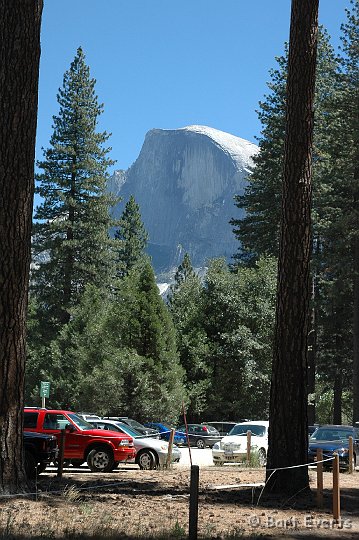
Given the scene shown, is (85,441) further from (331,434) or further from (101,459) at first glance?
(331,434)

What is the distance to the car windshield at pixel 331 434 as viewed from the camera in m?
23.3

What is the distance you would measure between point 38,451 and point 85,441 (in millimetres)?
3862

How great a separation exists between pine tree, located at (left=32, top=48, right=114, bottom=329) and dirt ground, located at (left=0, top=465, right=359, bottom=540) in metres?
33.9

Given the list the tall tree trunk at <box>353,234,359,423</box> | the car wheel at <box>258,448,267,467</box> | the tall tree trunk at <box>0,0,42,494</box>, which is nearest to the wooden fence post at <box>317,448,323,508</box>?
the tall tree trunk at <box>0,0,42,494</box>

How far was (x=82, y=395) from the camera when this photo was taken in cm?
3953

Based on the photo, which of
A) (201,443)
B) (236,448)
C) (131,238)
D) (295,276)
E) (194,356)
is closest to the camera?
(295,276)

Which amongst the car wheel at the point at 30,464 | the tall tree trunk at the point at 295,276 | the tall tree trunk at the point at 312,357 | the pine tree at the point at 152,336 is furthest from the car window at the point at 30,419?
the tall tree trunk at the point at 312,357

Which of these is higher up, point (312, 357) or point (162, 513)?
point (312, 357)

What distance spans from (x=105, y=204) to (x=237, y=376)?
14126mm

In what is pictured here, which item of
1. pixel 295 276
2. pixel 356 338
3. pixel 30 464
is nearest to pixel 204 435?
pixel 356 338

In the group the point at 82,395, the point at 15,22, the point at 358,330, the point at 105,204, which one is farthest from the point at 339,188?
the point at 15,22

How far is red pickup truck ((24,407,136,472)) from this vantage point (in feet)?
63.5

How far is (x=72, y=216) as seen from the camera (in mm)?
49281

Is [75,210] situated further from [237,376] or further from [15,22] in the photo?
[15,22]
